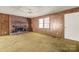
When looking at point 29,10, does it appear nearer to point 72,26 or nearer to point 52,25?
point 52,25

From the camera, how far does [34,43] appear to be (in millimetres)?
2660

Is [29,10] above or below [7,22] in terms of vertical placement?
above

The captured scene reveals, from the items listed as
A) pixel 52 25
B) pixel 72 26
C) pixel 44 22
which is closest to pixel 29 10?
pixel 44 22

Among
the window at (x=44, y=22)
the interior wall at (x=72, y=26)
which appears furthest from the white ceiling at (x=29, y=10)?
the interior wall at (x=72, y=26)

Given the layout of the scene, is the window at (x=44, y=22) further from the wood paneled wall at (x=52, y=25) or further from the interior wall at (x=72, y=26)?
the interior wall at (x=72, y=26)

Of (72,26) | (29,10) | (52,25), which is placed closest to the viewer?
(29,10)

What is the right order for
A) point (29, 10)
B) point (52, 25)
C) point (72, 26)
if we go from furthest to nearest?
A: point (52, 25)
point (72, 26)
point (29, 10)

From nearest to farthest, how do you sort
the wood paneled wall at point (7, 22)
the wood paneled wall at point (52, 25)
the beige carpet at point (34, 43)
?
the beige carpet at point (34, 43), the wood paneled wall at point (7, 22), the wood paneled wall at point (52, 25)

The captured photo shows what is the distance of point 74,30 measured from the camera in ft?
9.05

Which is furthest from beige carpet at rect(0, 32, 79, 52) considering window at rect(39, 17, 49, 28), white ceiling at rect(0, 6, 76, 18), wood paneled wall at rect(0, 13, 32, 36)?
Result: white ceiling at rect(0, 6, 76, 18)

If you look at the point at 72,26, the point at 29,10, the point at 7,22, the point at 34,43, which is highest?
Result: the point at 29,10

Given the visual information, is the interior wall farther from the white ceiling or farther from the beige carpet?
the white ceiling

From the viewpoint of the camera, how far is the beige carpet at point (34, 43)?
2.56 meters
